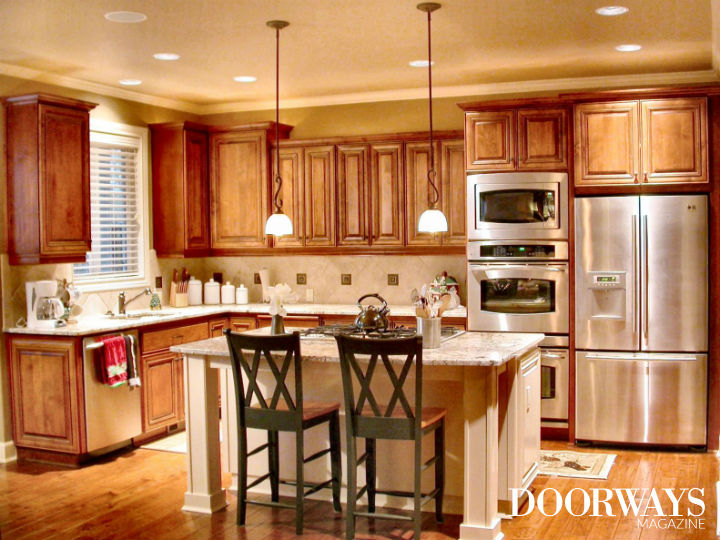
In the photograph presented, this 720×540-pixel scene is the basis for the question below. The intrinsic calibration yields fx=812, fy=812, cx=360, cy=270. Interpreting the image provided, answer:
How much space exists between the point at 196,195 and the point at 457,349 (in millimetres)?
3553

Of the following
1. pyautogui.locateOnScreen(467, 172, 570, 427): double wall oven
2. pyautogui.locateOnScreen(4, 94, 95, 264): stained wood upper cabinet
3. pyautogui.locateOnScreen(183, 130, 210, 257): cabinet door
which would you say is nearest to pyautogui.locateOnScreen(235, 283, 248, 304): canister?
pyautogui.locateOnScreen(183, 130, 210, 257): cabinet door

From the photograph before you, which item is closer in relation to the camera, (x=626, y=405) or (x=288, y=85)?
(x=626, y=405)

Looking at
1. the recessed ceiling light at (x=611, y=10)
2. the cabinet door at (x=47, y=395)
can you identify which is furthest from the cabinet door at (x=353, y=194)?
the recessed ceiling light at (x=611, y=10)

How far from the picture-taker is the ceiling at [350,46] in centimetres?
434

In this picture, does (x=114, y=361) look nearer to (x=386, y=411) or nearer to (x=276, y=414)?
(x=276, y=414)

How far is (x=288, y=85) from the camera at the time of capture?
254 inches

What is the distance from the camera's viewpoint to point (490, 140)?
5.89 meters

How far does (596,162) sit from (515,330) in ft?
4.31

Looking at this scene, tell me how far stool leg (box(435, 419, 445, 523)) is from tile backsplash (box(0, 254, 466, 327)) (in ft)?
8.64

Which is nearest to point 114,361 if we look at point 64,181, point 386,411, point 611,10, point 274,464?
point 64,181

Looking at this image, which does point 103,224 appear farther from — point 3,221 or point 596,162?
point 596,162

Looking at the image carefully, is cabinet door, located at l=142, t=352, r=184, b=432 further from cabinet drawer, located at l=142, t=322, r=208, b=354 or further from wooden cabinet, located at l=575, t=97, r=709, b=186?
wooden cabinet, located at l=575, t=97, r=709, b=186

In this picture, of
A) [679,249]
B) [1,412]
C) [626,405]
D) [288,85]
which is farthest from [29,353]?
[679,249]

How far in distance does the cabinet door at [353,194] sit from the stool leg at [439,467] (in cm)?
279
